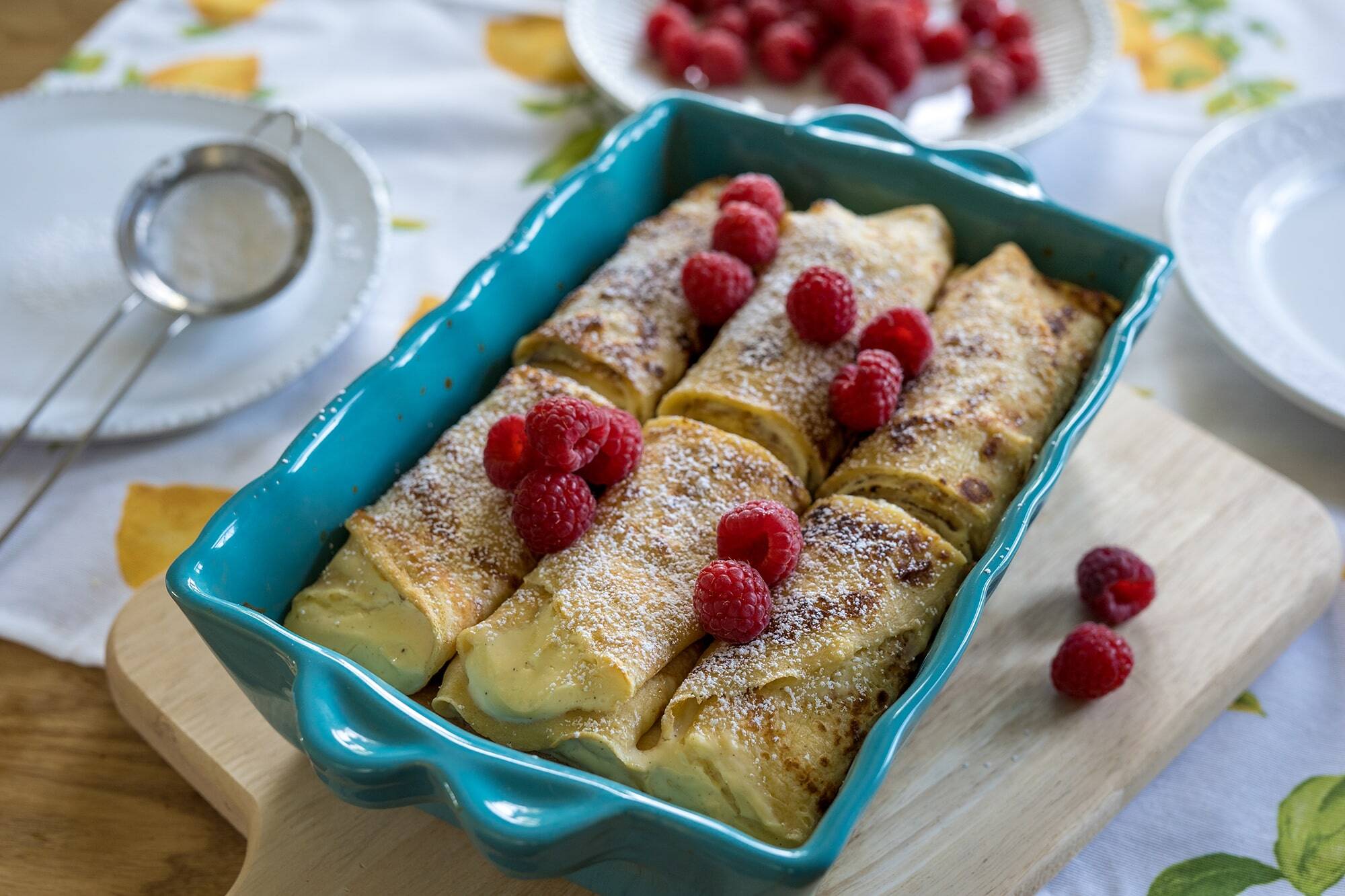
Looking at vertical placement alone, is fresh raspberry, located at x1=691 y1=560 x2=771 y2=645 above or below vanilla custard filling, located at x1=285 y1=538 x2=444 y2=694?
below

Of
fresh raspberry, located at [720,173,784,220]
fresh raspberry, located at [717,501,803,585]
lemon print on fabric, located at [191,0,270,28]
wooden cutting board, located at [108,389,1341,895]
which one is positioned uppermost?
lemon print on fabric, located at [191,0,270,28]

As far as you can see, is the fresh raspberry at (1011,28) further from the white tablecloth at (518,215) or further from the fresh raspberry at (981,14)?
the white tablecloth at (518,215)

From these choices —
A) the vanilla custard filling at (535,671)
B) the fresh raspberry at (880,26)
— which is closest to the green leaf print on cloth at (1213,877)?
the vanilla custard filling at (535,671)

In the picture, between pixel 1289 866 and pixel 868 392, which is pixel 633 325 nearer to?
pixel 868 392

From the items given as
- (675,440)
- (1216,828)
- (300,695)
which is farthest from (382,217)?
(1216,828)

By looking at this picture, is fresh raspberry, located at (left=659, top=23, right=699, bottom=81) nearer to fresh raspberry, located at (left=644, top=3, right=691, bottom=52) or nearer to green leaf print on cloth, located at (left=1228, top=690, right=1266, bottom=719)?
fresh raspberry, located at (left=644, top=3, right=691, bottom=52)

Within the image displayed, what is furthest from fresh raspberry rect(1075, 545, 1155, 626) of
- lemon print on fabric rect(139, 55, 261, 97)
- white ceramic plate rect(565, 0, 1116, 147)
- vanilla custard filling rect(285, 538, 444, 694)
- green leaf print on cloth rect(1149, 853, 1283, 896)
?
lemon print on fabric rect(139, 55, 261, 97)
